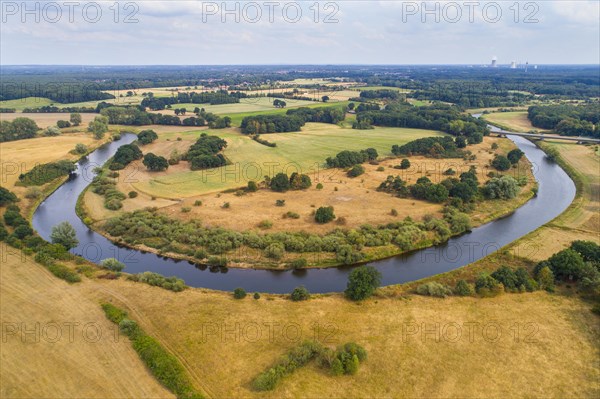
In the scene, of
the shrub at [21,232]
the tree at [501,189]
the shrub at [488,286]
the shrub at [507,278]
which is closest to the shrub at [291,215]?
the shrub at [488,286]

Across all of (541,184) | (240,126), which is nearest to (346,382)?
(541,184)

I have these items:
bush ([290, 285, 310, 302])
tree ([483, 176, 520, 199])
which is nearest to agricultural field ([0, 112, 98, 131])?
bush ([290, 285, 310, 302])

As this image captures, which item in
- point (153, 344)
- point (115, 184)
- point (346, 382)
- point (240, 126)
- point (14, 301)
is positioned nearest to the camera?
point (346, 382)

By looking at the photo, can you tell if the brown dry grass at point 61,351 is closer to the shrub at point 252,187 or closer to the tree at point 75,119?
the shrub at point 252,187

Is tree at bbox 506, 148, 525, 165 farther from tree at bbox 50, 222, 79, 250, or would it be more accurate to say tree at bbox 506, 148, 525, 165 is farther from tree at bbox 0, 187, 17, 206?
tree at bbox 0, 187, 17, 206

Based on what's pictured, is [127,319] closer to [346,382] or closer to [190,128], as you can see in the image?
[346,382]
